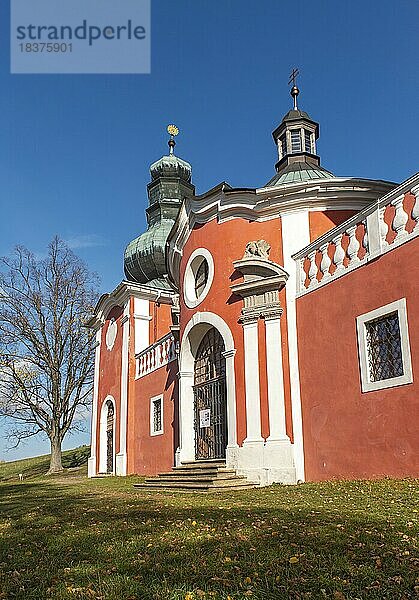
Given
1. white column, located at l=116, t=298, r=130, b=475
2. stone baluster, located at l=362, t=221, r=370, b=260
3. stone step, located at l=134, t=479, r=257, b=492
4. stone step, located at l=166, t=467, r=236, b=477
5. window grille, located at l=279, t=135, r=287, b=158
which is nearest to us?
stone baluster, located at l=362, t=221, r=370, b=260

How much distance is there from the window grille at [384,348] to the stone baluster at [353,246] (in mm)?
1244

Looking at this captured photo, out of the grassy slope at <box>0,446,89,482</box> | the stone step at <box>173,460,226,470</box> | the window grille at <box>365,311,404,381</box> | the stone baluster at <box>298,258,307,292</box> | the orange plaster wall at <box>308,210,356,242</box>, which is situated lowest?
the grassy slope at <box>0,446,89,482</box>

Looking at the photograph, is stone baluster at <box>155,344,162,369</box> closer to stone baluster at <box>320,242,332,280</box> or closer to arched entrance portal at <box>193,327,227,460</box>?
arched entrance portal at <box>193,327,227,460</box>

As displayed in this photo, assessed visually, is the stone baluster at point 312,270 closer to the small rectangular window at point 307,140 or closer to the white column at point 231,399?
the white column at point 231,399

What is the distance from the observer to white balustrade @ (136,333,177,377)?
726 inches

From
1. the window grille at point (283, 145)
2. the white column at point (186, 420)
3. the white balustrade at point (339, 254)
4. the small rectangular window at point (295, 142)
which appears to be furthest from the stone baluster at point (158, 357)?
the white balustrade at point (339, 254)

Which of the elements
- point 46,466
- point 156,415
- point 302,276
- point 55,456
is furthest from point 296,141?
point 46,466

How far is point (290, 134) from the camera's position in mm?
18344

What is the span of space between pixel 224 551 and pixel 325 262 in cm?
772

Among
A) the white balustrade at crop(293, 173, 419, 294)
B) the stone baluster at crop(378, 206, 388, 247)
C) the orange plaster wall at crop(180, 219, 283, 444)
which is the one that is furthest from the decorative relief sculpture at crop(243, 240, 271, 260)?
the stone baluster at crop(378, 206, 388, 247)

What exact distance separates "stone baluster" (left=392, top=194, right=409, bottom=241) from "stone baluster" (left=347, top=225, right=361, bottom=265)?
1.06m

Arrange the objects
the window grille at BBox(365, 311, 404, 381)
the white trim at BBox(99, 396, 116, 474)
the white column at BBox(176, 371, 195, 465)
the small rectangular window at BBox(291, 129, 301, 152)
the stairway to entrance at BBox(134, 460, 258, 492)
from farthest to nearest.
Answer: the white trim at BBox(99, 396, 116, 474) → the small rectangular window at BBox(291, 129, 301, 152) → the white column at BBox(176, 371, 195, 465) → the stairway to entrance at BBox(134, 460, 258, 492) → the window grille at BBox(365, 311, 404, 381)

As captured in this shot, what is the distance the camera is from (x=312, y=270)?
12.2m

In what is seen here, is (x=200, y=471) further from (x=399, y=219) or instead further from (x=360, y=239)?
(x=399, y=219)
